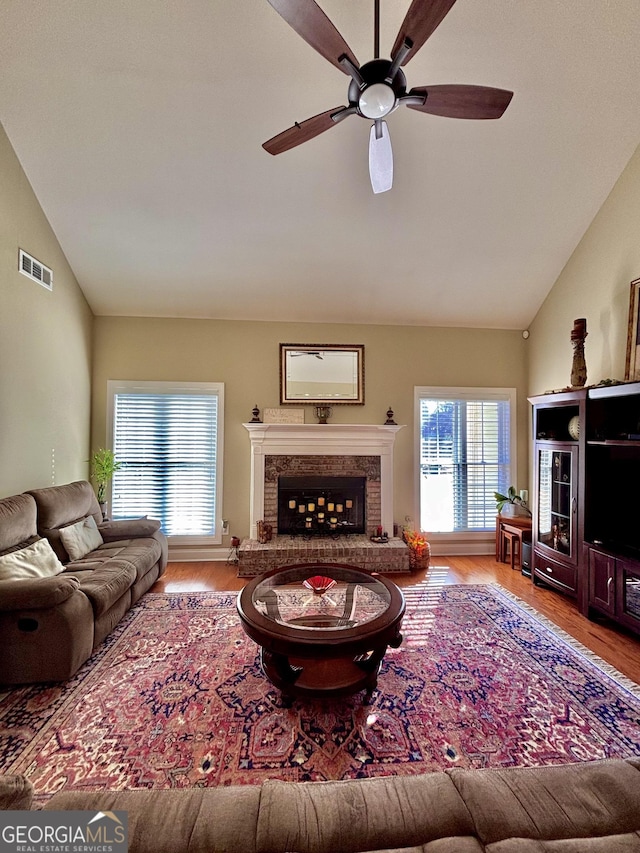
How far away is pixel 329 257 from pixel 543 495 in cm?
336

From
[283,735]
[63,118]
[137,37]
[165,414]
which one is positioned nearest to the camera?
[283,735]

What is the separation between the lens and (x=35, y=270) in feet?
11.2

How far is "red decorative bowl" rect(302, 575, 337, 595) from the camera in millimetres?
2537

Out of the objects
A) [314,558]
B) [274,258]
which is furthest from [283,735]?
[274,258]

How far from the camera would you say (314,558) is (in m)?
4.18

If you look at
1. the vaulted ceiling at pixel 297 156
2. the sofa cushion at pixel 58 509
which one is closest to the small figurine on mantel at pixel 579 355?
the vaulted ceiling at pixel 297 156

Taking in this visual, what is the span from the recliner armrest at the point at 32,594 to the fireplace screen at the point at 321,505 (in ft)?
8.66

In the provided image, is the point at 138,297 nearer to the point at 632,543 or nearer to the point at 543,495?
the point at 543,495

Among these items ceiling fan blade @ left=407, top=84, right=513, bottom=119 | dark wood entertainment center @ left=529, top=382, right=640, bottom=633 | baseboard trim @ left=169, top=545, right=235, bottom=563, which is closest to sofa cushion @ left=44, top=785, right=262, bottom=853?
ceiling fan blade @ left=407, top=84, right=513, bottom=119

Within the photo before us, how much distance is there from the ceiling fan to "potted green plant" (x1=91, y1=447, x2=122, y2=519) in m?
3.52

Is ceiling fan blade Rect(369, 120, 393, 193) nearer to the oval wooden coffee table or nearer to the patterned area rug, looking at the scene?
the oval wooden coffee table

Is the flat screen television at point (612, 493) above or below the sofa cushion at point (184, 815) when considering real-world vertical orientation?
above

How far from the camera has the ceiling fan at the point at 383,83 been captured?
1521 mm

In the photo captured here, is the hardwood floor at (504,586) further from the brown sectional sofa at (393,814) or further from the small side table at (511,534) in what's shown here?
the brown sectional sofa at (393,814)
